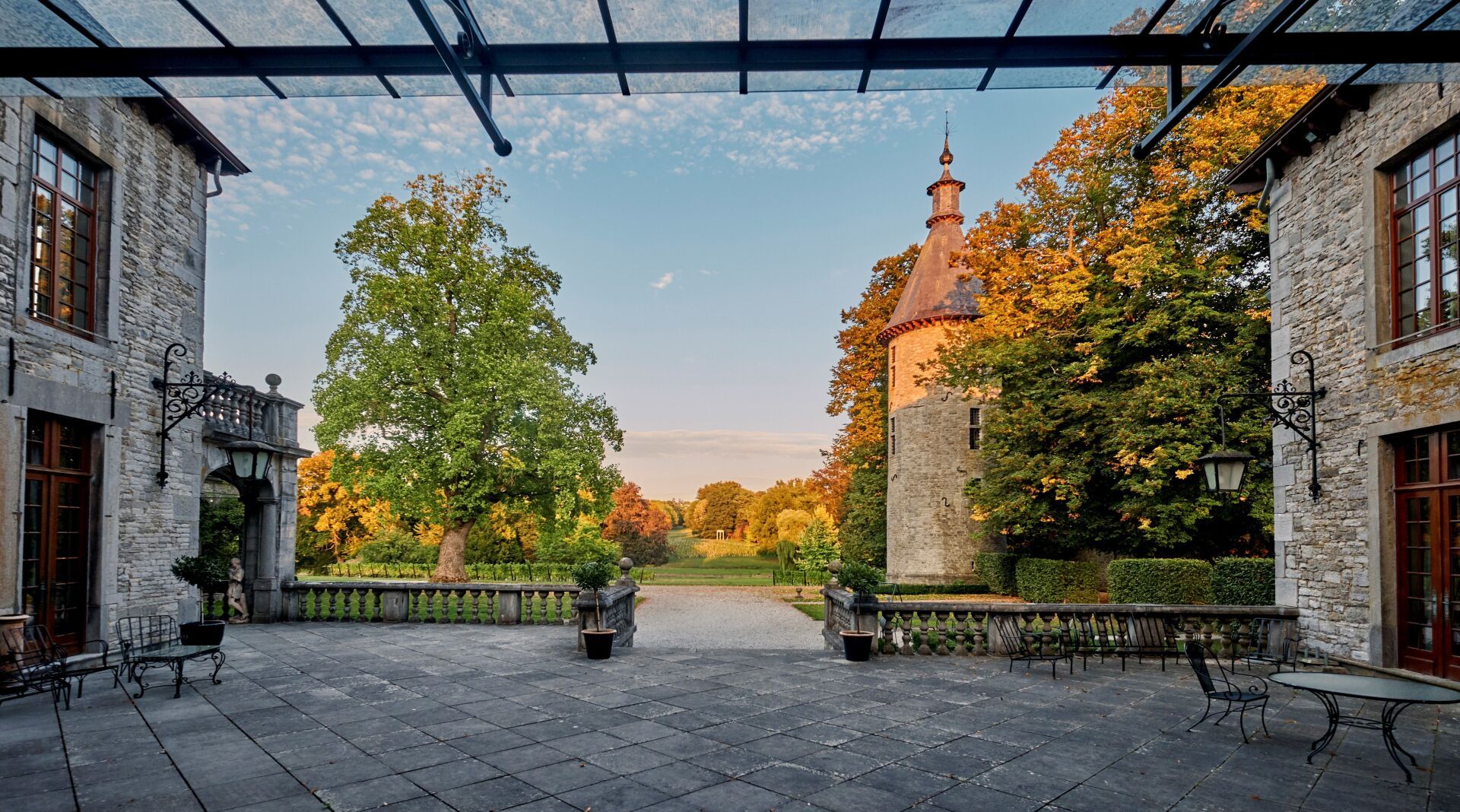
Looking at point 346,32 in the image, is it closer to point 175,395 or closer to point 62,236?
point 62,236

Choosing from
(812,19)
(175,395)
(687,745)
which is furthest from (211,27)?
(175,395)

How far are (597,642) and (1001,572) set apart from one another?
1655 cm

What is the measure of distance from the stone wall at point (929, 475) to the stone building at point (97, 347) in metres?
20.2

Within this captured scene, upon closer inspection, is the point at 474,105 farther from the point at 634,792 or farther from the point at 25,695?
the point at 25,695

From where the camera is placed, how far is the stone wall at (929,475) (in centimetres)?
2506

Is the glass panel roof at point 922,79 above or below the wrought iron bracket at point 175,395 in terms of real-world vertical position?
above

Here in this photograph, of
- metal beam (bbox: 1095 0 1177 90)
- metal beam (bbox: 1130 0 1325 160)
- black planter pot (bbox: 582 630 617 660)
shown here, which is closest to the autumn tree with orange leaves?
black planter pot (bbox: 582 630 617 660)

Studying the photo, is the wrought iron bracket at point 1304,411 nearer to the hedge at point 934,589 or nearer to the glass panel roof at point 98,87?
the glass panel roof at point 98,87

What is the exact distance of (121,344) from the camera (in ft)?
30.9

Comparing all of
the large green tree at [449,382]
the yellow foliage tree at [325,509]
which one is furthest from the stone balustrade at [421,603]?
the yellow foliage tree at [325,509]

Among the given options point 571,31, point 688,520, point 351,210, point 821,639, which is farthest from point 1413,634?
point 688,520

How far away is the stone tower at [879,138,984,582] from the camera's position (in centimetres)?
2505

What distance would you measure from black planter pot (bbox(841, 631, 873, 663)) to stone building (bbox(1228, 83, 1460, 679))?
5674mm

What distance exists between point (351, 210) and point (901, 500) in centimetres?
1927
